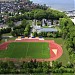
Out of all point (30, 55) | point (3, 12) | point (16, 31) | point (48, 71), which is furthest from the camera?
point (3, 12)

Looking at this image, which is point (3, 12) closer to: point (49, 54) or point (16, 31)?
point (16, 31)

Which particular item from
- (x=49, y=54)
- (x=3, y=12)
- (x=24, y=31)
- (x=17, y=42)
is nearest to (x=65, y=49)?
(x=49, y=54)

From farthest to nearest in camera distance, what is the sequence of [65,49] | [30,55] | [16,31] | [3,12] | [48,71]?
[3,12]
[16,31]
[65,49]
[30,55]
[48,71]

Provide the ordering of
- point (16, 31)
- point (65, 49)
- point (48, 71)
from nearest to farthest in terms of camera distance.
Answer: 1. point (48, 71)
2. point (65, 49)
3. point (16, 31)

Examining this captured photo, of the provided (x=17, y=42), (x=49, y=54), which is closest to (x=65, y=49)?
(x=49, y=54)

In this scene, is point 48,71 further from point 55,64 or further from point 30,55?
point 30,55

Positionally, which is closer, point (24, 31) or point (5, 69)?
point (5, 69)
